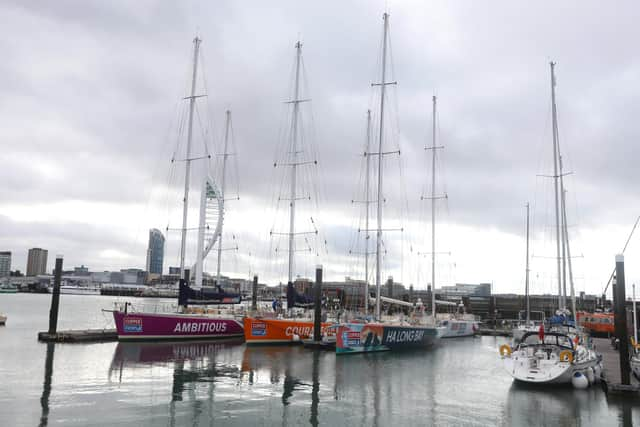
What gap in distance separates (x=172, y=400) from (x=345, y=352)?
48.5ft

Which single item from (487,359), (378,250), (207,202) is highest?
(207,202)

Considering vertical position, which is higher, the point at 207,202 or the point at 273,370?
the point at 207,202

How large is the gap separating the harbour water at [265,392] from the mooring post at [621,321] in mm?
1337

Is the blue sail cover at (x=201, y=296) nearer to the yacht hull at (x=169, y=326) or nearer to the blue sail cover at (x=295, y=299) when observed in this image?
the yacht hull at (x=169, y=326)

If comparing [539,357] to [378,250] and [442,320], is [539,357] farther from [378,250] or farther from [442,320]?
[442,320]


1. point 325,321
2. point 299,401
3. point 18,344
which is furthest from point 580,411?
point 18,344

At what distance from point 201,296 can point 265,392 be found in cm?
1913

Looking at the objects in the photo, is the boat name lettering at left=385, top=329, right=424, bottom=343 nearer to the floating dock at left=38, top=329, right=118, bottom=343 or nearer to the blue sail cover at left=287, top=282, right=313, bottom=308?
the blue sail cover at left=287, top=282, right=313, bottom=308

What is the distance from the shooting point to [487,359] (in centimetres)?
3356

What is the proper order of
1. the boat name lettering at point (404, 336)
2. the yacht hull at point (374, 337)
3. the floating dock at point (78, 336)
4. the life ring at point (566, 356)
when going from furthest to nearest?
1. the floating dock at point (78, 336)
2. the boat name lettering at point (404, 336)
3. the yacht hull at point (374, 337)
4. the life ring at point (566, 356)

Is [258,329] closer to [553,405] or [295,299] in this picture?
[295,299]

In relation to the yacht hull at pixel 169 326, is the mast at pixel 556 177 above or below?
above

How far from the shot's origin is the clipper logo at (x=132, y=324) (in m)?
33.8

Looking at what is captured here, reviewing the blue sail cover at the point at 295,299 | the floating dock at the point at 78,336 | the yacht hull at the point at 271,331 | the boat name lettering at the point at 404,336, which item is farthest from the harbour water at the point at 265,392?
the blue sail cover at the point at 295,299
